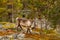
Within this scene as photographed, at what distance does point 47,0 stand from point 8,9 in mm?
14334

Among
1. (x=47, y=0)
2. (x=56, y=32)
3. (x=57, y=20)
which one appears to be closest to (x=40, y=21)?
(x=56, y=32)

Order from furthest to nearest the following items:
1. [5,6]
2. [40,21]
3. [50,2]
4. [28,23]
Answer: [5,6] < [40,21] < [28,23] < [50,2]

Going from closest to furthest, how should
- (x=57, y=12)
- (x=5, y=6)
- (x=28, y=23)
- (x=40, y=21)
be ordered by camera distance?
(x=57, y=12) < (x=28, y=23) < (x=40, y=21) < (x=5, y=6)

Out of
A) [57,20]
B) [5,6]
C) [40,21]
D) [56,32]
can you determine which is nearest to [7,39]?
[57,20]

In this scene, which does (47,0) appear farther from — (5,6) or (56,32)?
(5,6)

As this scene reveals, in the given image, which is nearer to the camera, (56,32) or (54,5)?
(54,5)

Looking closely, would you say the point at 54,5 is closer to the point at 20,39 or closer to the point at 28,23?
the point at 20,39

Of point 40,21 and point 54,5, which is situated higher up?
point 54,5

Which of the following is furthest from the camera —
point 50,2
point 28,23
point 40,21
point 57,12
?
point 40,21

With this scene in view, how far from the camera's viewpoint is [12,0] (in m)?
28.3

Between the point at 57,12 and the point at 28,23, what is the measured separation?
19.1 ft

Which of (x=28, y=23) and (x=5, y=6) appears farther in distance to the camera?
(x=5, y=6)

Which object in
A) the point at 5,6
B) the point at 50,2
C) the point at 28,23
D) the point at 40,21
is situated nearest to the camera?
the point at 50,2

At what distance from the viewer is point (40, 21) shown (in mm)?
21969
